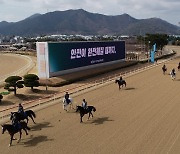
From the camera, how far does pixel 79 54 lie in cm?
3195

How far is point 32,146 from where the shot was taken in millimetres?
11469

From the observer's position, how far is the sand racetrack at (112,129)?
36.5 feet

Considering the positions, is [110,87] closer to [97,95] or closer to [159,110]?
[97,95]

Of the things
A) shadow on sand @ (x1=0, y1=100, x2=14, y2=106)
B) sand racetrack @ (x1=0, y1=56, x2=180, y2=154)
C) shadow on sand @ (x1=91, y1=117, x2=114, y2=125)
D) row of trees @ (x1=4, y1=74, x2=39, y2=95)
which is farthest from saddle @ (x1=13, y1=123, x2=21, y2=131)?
row of trees @ (x1=4, y1=74, x2=39, y2=95)

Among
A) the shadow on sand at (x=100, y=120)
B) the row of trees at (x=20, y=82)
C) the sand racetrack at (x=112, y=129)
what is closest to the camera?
the sand racetrack at (x=112, y=129)

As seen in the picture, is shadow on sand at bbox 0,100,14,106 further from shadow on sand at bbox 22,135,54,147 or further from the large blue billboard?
the large blue billboard

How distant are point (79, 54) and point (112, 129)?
63.6 ft

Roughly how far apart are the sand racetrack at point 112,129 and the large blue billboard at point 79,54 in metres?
8.62

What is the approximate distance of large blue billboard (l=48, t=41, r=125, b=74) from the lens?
28.0 m

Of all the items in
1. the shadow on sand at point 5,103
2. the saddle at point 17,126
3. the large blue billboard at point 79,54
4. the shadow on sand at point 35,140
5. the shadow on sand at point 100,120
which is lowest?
the shadow on sand at point 5,103

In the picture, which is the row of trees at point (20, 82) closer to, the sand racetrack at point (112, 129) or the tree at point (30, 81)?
the tree at point (30, 81)

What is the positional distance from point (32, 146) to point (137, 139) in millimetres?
4150

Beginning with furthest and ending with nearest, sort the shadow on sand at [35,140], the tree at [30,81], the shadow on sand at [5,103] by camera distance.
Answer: the tree at [30,81] < the shadow on sand at [5,103] < the shadow on sand at [35,140]

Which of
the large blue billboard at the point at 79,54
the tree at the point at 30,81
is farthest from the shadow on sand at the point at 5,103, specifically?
the large blue billboard at the point at 79,54
